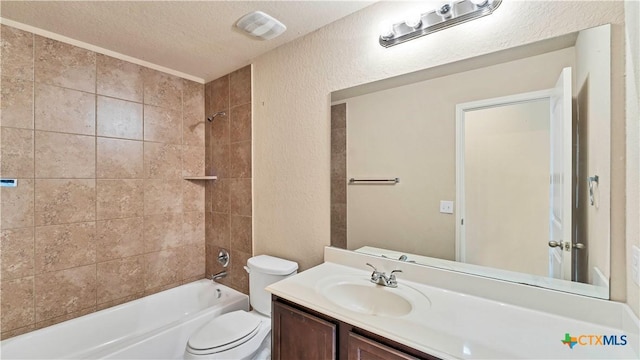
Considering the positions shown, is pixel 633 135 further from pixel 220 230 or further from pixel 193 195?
pixel 193 195

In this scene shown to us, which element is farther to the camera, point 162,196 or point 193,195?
point 193,195

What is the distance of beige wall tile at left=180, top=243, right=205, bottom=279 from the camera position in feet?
8.34

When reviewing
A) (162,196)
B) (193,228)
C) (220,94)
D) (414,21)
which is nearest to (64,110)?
(162,196)

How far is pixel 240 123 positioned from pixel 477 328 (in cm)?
211

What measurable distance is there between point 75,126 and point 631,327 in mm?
3038

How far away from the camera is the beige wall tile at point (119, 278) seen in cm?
204

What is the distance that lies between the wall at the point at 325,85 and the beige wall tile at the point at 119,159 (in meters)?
0.98

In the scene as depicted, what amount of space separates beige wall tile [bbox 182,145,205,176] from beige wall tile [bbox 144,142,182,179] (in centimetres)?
4

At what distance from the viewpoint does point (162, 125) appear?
2389 millimetres

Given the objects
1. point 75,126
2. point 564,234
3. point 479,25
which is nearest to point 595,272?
point 564,234

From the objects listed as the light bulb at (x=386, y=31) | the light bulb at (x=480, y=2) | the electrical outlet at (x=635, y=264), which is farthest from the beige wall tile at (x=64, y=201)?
the electrical outlet at (x=635, y=264)

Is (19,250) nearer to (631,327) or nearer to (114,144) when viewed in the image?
(114,144)

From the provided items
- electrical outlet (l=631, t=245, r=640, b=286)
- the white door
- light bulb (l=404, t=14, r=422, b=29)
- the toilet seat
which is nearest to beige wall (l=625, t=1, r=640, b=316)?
electrical outlet (l=631, t=245, r=640, b=286)

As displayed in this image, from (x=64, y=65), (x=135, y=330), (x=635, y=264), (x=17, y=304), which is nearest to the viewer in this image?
(x=635, y=264)
